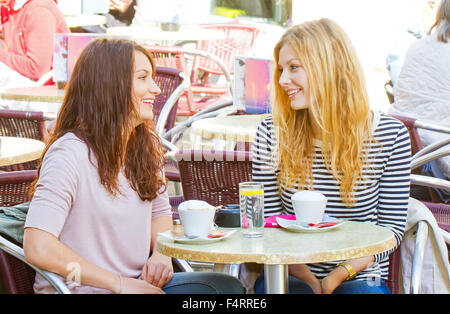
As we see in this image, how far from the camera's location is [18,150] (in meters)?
3.21

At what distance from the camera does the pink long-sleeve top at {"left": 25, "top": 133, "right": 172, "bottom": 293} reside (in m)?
1.97

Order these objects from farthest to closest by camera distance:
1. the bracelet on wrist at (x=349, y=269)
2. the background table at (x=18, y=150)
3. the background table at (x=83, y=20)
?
the background table at (x=83, y=20)
the background table at (x=18, y=150)
the bracelet on wrist at (x=349, y=269)

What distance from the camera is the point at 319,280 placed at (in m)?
2.27

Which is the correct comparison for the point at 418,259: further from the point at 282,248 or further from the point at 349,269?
the point at 282,248

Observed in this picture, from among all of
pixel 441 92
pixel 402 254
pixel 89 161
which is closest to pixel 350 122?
pixel 402 254

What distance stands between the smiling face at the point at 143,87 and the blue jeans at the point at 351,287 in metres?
0.59

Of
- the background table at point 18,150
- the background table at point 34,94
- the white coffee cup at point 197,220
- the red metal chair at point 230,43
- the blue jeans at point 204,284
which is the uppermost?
the white coffee cup at point 197,220

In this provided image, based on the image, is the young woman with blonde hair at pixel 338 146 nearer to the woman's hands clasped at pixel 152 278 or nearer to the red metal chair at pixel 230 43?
the woman's hands clasped at pixel 152 278

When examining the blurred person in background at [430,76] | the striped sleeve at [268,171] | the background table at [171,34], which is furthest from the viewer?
the background table at [171,34]

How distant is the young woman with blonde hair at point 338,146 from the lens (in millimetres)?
2264

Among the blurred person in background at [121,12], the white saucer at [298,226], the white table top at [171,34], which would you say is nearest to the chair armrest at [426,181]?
the white saucer at [298,226]

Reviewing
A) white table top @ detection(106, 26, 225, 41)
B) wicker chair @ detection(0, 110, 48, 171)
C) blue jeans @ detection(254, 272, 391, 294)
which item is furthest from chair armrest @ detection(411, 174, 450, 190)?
white table top @ detection(106, 26, 225, 41)

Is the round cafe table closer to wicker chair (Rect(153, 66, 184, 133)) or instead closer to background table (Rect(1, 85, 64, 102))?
background table (Rect(1, 85, 64, 102))

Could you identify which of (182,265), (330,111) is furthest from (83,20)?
(330,111)
